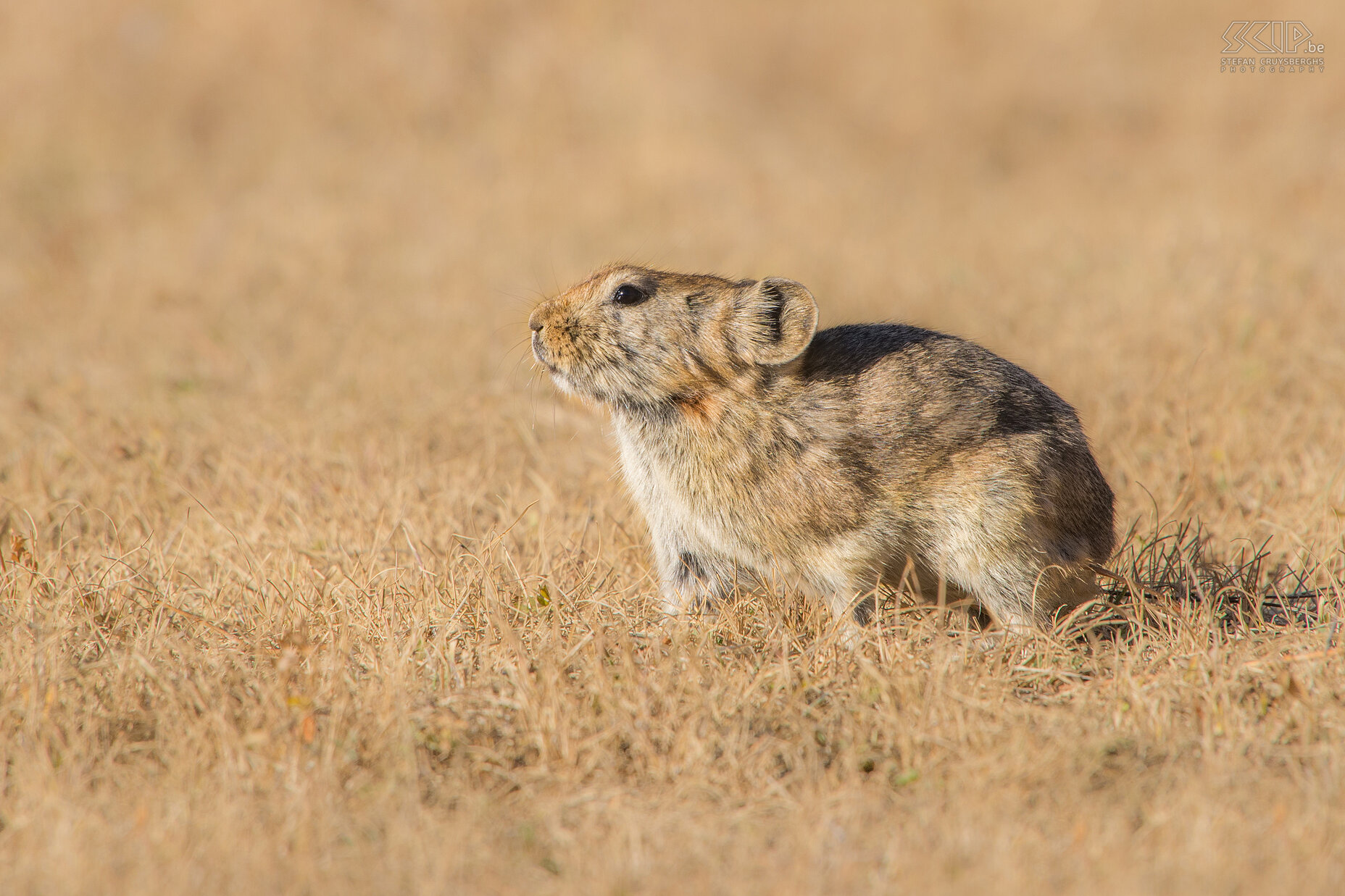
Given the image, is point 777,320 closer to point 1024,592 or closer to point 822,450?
point 822,450

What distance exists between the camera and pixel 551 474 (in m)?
5.98

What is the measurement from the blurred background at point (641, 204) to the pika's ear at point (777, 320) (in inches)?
81.2

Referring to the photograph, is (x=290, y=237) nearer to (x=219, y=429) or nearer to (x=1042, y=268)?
(x=219, y=429)

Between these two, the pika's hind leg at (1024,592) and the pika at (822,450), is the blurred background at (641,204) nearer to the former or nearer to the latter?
the pika's hind leg at (1024,592)

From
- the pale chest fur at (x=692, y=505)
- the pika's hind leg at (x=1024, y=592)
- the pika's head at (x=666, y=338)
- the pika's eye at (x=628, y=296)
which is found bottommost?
the pika's hind leg at (x=1024, y=592)

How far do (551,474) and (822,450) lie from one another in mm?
1986

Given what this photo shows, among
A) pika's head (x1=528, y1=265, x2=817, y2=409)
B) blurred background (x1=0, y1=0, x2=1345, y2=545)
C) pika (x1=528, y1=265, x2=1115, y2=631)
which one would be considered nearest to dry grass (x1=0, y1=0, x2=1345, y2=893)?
blurred background (x1=0, y1=0, x2=1345, y2=545)

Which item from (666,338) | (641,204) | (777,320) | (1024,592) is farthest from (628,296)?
(641,204)

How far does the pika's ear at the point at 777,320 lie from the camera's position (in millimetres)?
4512

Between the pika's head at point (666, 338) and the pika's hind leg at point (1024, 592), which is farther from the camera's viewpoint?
the pika's head at point (666, 338)

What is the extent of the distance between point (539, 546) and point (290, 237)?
734cm

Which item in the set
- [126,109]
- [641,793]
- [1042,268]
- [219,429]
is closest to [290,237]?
[126,109]

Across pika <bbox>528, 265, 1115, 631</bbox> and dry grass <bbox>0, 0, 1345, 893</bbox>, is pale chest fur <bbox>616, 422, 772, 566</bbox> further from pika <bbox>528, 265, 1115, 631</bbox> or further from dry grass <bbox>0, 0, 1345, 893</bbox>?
dry grass <bbox>0, 0, 1345, 893</bbox>

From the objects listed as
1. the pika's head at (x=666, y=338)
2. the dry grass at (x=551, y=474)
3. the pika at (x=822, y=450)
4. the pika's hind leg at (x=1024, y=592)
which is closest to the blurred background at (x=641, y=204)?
the dry grass at (x=551, y=474)
